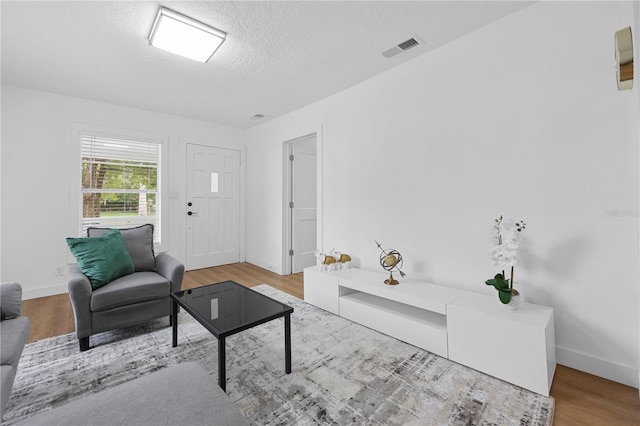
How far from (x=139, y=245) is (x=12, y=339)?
1394mm

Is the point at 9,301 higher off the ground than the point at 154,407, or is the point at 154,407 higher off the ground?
the point at 9,301

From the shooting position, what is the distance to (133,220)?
4.11m

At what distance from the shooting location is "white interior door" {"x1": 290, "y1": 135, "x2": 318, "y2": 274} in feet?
14.5

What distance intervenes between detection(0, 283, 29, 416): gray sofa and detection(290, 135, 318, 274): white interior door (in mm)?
3077

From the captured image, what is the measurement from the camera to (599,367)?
1.77 meters

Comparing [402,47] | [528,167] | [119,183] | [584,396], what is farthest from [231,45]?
[584,396]

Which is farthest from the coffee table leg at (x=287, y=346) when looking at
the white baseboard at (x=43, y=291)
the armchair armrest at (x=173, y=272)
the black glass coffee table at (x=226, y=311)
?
the white baseboard at (x=43, y=291)

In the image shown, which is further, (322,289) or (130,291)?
(322,289)

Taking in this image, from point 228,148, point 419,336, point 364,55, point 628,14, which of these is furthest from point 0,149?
point 628,14

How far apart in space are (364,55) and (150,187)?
361 centimetres

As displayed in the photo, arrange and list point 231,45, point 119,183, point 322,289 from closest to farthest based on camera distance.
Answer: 1. point 231,45
2. point 322,289
3. point 119,183

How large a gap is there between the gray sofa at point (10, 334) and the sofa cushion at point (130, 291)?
448 mm

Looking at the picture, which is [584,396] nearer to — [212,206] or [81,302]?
[81,302]

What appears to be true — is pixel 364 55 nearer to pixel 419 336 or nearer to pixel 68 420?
pixel 419 336
